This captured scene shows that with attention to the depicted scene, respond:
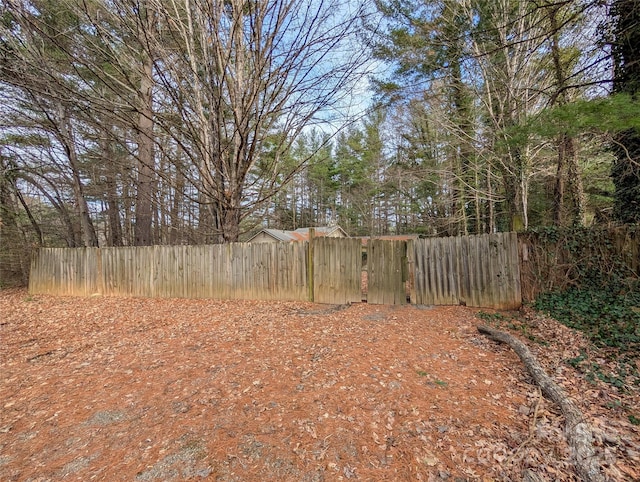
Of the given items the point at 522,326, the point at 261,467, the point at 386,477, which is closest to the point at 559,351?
the point at 522,326

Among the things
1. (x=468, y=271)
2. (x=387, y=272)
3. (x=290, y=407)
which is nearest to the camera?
(x=290, y=407)

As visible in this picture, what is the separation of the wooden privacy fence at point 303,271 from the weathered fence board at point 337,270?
0.02 m

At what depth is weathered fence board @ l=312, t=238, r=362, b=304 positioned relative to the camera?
19.4ft

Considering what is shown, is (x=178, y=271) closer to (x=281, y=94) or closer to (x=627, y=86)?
(x=281, y=94)

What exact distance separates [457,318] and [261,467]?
4.02 m

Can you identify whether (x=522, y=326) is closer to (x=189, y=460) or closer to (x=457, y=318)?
(x=457, y=318)

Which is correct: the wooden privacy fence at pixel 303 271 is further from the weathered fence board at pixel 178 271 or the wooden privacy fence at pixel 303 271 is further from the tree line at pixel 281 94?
the tree line at pixel 281 94

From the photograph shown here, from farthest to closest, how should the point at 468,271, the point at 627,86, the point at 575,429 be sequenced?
the point at 468,271
the point at 627,86
the point at 575,429

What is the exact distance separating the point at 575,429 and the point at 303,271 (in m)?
4.86

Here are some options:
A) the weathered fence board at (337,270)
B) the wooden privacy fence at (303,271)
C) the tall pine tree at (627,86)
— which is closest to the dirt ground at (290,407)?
the wooden privacy fence at (303,271)

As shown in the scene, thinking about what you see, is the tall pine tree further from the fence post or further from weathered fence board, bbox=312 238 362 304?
the fence post

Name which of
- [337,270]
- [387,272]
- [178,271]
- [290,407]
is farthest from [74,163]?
[290,407]

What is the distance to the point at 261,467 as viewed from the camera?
5.45 feet

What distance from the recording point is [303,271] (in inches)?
244
